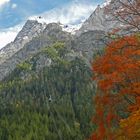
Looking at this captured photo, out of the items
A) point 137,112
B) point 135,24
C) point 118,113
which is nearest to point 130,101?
point 118,113

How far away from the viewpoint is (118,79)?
981 inches

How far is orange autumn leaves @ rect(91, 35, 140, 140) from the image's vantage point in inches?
969

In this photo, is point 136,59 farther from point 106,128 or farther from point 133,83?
point 106,128

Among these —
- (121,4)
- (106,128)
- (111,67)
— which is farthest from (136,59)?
(106,128)

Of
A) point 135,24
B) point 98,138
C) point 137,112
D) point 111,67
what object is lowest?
point 98,138

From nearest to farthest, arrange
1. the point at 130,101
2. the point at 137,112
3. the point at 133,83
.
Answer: the point at 137,112, the point at 133,83, the point at 130,101

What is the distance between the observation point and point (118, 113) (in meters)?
26.8

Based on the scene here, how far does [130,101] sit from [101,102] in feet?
5.60

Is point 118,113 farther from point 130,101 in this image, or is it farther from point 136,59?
point 136,59

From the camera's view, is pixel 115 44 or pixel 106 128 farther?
pixel 106 128

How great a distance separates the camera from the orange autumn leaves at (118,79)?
24609mm

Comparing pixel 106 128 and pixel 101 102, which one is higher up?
pixel 101 102

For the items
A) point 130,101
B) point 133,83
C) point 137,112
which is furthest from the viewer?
point 130,101

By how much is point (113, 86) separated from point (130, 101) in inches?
60.5
